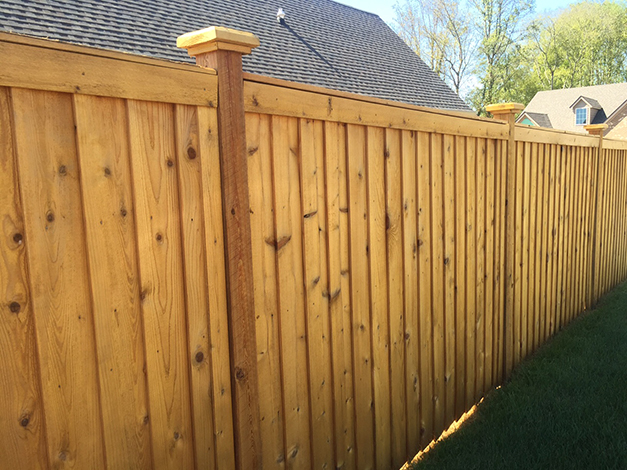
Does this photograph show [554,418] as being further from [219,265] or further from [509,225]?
[219,265]

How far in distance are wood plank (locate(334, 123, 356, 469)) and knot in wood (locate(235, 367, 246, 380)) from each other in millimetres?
569

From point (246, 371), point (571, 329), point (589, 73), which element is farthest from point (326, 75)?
point (589, 73)

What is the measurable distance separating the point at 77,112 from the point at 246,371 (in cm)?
101

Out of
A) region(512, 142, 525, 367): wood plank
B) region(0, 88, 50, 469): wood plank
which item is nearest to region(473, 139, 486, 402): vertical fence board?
region(512, 142, 525, 367): wood plank

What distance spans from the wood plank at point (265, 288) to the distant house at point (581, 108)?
1471 inches

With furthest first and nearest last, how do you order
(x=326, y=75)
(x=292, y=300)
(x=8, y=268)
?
(x=326, y=75) < (x=292, y=300) < (x=8, y=268)

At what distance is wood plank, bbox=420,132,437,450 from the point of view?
111 inches

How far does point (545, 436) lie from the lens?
303 centimetres

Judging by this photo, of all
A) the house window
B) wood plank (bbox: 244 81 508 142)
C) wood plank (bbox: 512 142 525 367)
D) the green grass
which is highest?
the house window

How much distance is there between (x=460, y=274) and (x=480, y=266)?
0.32 m

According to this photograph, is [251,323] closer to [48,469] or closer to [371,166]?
[48,469]

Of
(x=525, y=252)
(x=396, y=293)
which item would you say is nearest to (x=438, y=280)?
(x=396, y=293)

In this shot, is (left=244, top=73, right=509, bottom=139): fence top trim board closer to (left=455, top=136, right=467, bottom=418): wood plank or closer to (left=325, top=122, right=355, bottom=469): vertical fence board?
(left=325, top=122, right=355, bottom=469): vertical fence board

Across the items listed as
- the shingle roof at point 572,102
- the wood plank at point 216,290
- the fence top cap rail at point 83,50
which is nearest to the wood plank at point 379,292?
the wood plank at point 216,290
